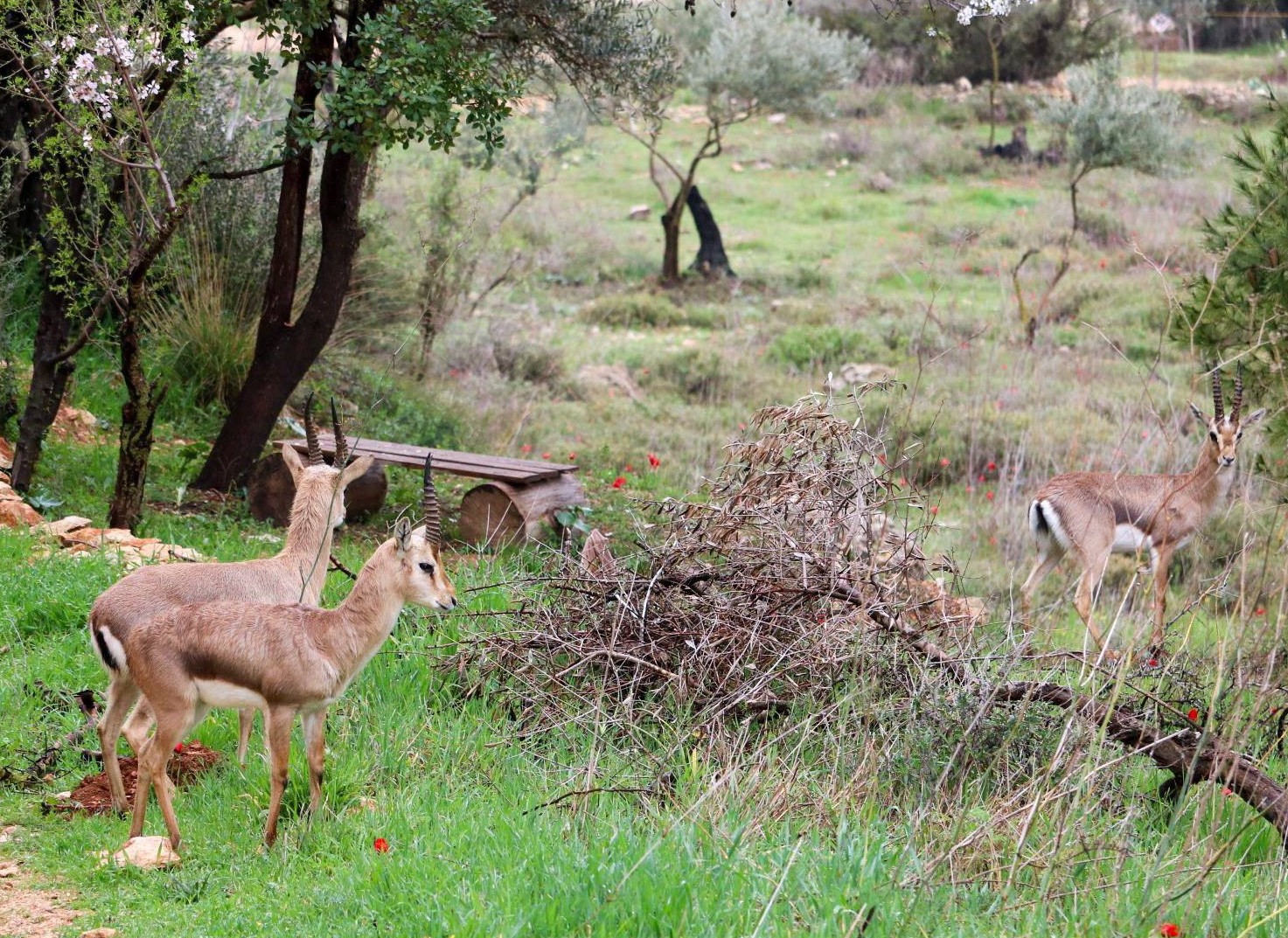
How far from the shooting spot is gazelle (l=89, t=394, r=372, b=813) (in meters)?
4.92

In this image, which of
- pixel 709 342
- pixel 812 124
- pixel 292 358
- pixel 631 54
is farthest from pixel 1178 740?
pixel 812 124

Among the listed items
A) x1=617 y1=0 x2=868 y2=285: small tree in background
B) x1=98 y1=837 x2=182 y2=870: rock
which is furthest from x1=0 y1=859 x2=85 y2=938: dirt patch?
x1=617 y1=0 x2=868 y2=285: small tree in background

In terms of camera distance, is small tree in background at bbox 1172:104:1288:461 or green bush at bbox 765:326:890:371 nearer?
small tree in background at bbox 1172:104:1288:461

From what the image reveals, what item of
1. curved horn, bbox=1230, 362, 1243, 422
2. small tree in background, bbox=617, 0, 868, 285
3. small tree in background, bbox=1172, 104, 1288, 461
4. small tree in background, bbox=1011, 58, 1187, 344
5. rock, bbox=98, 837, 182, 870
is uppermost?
small tree in background, bbox=617, 0, 868, 285

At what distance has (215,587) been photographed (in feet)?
17.7

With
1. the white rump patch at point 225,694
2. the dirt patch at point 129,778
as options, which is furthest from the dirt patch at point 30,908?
the white rump patch at point 225,694

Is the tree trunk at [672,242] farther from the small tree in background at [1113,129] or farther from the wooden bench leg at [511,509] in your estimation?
the wooden bench leg at [511,509]

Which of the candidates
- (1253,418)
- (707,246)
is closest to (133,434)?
(1253,418)

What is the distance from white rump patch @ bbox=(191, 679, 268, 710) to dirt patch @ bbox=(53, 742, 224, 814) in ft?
1.74

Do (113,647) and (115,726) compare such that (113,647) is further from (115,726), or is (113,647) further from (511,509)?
(511,509)

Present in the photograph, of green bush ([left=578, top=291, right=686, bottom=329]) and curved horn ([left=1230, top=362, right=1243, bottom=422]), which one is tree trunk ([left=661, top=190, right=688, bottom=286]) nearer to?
green bush ([left=578, top=291, right=686, bottom=329])

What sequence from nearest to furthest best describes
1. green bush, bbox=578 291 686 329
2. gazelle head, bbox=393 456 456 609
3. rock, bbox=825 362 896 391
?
gazelle head, bbox=393 456 456 609
rock, bbox=825 362 896 391
green bush, bbox=578 291 686 329

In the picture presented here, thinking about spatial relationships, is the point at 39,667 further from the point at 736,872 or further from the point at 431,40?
the point at 431,40

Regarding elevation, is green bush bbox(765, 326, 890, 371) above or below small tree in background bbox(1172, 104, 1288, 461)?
below
